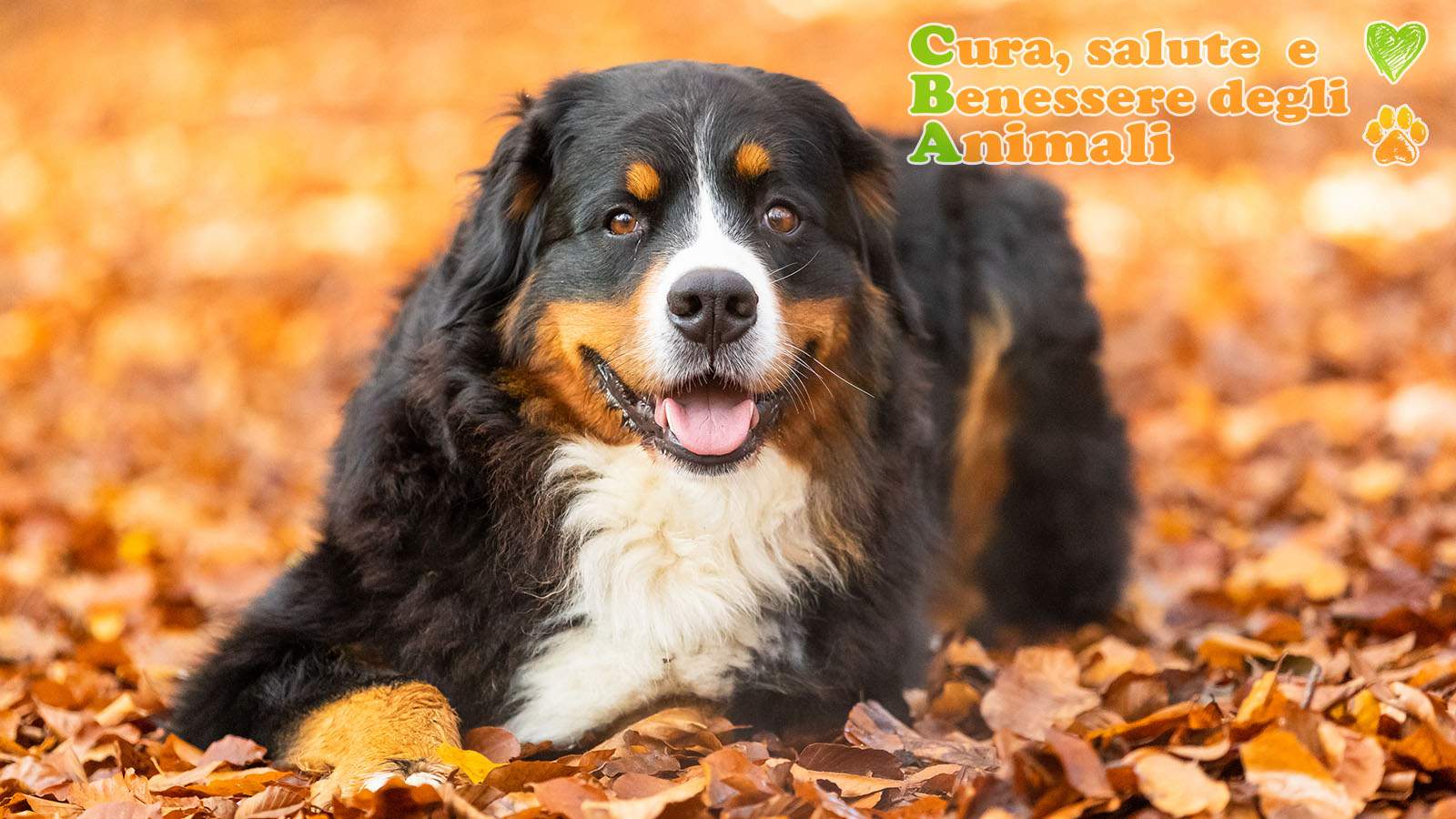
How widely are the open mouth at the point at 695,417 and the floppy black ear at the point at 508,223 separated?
34 centimetres

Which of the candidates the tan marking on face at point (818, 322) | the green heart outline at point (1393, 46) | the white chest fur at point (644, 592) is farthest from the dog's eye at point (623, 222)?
the green heart outline at point (1393, 46)

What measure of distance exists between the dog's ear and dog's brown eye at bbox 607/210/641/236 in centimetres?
69

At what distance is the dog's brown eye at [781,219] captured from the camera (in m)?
3.81

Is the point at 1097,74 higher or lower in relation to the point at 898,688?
higher

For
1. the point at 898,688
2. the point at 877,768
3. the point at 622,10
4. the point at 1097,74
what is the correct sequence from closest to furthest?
the point at 877,768 < the point at 898,688 < the point at 1097,74 < the point at 622,10

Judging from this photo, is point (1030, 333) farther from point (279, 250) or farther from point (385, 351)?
point (279, 250)

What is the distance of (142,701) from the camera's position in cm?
418

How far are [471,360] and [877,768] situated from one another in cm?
146

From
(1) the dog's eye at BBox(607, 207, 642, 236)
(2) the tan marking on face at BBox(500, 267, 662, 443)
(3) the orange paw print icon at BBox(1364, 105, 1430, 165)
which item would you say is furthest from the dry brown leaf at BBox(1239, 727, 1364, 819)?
(3) the orange paw print icon at BBox(1364, 105, 1430, 165)

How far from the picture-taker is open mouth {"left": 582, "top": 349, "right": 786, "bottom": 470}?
3.63 metres

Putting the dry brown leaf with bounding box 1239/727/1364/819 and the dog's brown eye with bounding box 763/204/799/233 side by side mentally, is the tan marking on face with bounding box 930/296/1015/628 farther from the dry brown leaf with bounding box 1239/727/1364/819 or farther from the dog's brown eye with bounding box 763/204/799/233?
the dry brown leaf with bounding box 1239/727/1364/819

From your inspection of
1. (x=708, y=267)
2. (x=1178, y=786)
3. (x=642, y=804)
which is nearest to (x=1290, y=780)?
(x=1178, y=786)

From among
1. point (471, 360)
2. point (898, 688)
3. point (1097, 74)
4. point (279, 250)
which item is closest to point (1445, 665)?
point (898, 688)

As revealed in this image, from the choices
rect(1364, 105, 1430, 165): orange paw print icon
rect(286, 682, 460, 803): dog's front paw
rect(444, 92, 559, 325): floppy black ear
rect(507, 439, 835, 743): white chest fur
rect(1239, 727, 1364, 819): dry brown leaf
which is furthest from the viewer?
rect(1364, 105, 1430, 165): orange paw print icon
